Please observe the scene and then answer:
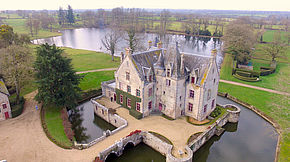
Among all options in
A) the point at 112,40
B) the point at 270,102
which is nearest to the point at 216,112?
the point at 270,102

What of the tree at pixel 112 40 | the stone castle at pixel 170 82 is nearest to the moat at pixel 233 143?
the stone castle at pixel 170 82

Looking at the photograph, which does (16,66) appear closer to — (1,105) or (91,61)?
(1,105)

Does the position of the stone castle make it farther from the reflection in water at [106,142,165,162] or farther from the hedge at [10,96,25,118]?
the hedge at [10,96,25,118]

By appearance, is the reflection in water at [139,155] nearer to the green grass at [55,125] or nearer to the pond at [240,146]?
the pond at [240,146]

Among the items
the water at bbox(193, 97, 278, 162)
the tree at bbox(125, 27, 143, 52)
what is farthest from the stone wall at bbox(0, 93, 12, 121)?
the tree at bbox(125, 27, 143, 52)

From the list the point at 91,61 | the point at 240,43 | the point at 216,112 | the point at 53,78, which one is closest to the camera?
the point at 53,78

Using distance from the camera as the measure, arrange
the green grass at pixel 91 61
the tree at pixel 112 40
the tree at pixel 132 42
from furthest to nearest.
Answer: the tree at pixel 112 40, the tree at pixel 132 42, the green grass at pixel 91 61

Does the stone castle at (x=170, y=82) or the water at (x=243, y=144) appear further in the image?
the stone castle at (x=170, y=82)
